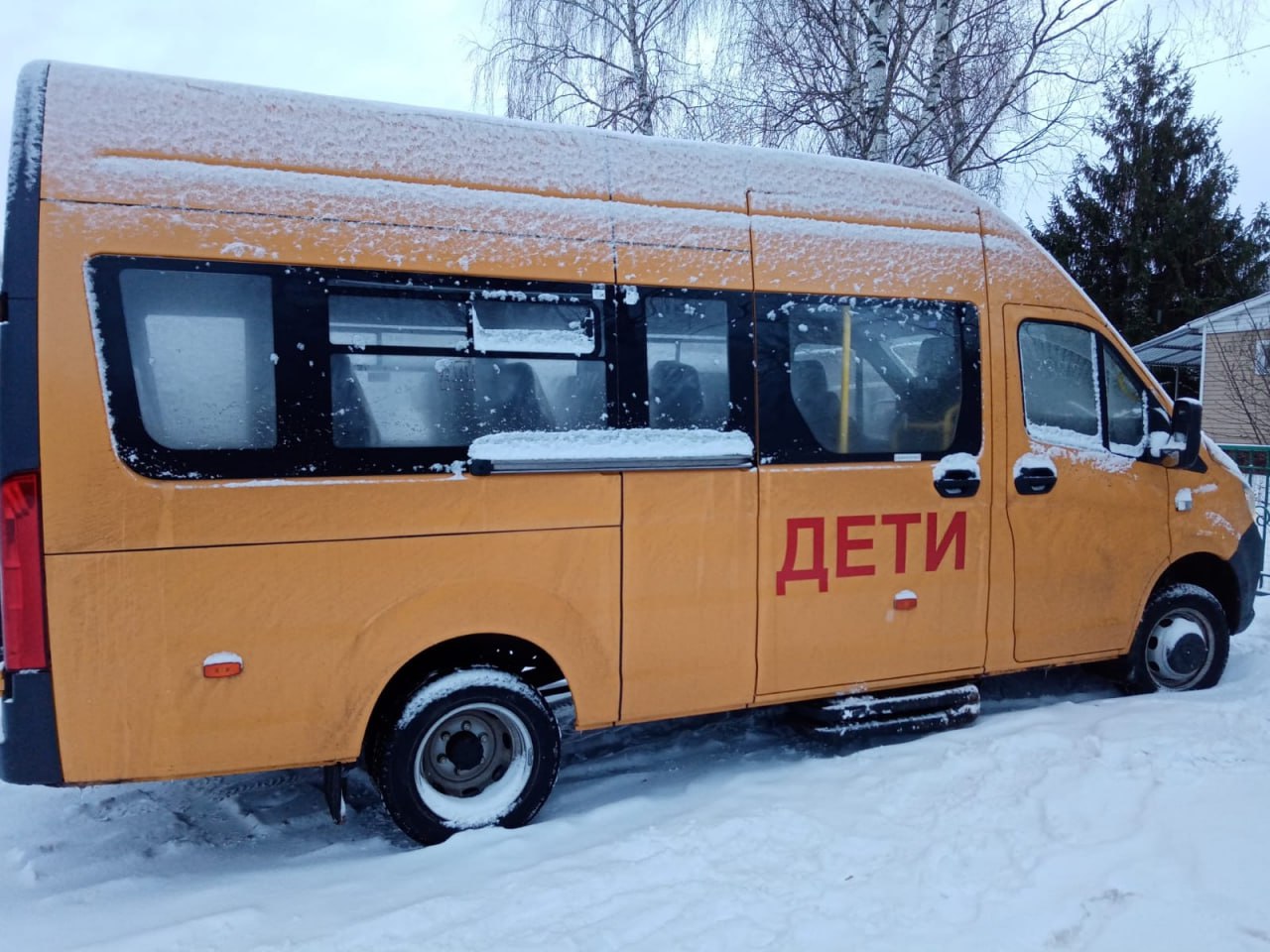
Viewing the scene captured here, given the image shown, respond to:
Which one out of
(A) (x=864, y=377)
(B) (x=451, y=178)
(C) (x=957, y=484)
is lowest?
(C) (x=957, y=484)

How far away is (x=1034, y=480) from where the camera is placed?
15.0ft

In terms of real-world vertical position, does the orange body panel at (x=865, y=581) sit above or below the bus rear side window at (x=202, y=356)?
below

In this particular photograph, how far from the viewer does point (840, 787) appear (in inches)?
154

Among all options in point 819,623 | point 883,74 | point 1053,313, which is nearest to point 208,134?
point 819,623

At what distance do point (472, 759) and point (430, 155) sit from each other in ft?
7.84

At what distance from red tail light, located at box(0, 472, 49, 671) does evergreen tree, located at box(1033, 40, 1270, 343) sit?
22802 mm

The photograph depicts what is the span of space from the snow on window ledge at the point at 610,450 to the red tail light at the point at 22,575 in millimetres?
1444

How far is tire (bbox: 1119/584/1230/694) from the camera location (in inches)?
202

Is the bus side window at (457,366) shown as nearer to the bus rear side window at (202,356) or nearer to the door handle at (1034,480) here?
the bus rear side window at (202,356)

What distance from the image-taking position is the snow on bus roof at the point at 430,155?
9.98 feet

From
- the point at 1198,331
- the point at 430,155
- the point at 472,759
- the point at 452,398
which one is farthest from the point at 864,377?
the point at 1198,331

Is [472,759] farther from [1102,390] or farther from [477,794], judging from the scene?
[1102,390]

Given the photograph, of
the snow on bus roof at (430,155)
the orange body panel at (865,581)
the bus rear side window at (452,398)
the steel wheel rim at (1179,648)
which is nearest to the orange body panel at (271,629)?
the bus rear side window at (452,398)

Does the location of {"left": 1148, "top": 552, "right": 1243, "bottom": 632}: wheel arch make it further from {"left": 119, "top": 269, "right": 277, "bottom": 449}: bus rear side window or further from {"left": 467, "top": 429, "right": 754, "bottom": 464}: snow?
{"left": 119, "top": 269, "right": 277, "bottom": 449}: bus rear side window
